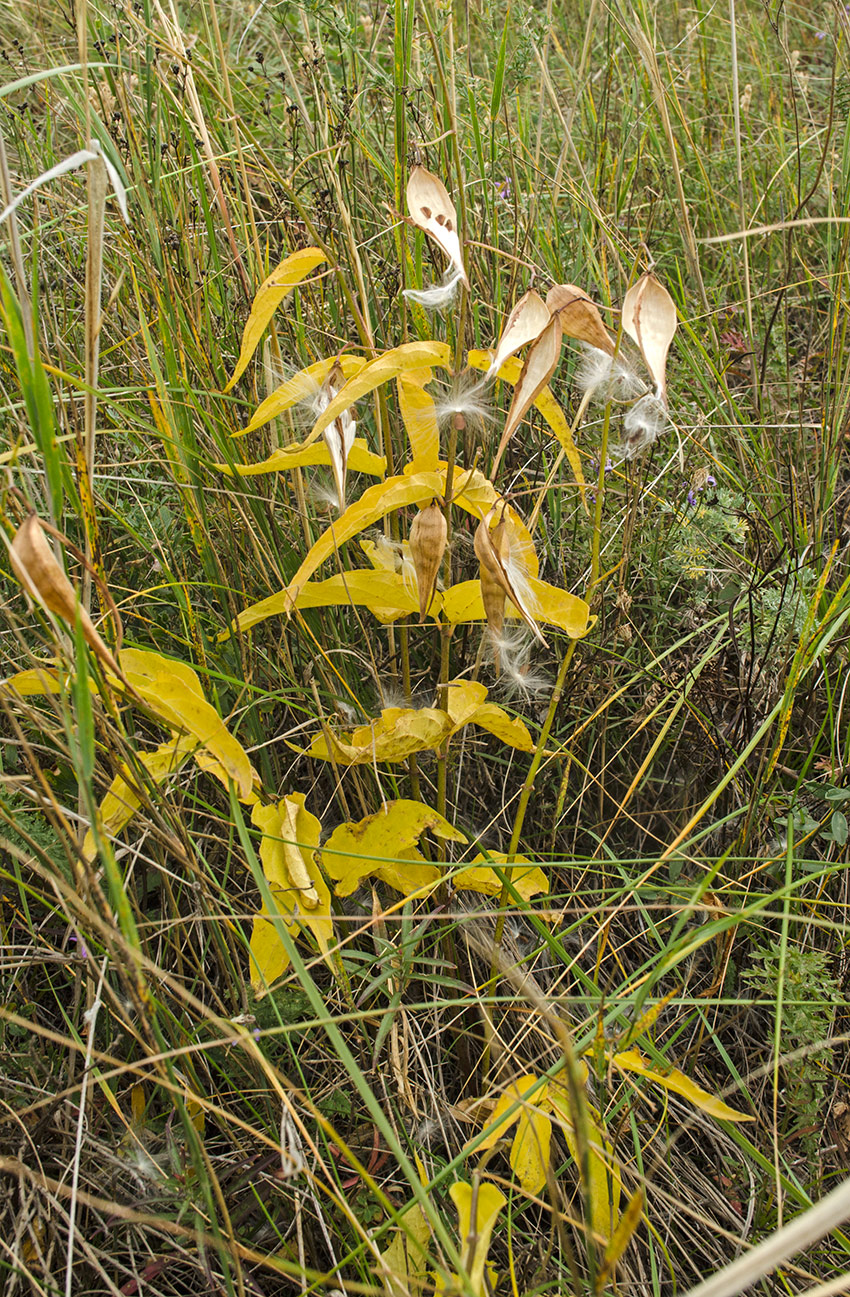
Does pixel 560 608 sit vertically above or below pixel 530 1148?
above

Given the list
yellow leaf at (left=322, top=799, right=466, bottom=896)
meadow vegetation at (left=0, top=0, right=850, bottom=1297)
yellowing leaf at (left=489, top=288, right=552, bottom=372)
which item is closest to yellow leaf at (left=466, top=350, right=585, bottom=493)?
meadow vegetation at (left=0, top=0, right=850, bottom=1297)

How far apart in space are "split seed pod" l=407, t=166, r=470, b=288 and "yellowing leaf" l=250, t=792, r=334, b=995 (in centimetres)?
50

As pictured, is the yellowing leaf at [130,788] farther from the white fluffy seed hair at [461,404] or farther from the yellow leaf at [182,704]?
the white fluffy seed hair at [461,404]

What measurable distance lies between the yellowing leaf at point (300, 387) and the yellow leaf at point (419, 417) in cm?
5

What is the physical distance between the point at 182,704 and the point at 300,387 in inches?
11.6

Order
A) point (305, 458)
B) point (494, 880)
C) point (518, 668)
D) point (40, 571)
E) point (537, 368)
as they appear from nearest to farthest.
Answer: point (40, 571) < point (537, 368) < point (305, 458) < point (494, 880) < point (518, 668)

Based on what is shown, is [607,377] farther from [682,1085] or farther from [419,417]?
[682,1085]

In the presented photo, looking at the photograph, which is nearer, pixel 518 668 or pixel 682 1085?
pixel 682 1085

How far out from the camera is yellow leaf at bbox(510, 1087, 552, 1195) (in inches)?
33.0

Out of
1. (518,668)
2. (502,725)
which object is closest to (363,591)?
(502,725)

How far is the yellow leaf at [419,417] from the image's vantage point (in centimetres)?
89

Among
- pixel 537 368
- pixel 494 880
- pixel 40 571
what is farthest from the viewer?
pixel 494 880

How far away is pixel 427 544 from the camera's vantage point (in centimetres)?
83

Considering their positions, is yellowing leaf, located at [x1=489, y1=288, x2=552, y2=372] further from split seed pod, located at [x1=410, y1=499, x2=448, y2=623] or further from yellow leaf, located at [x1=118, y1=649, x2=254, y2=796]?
yellow leaf, located at [x1=118, y1=649, x2=254, y2=796]
